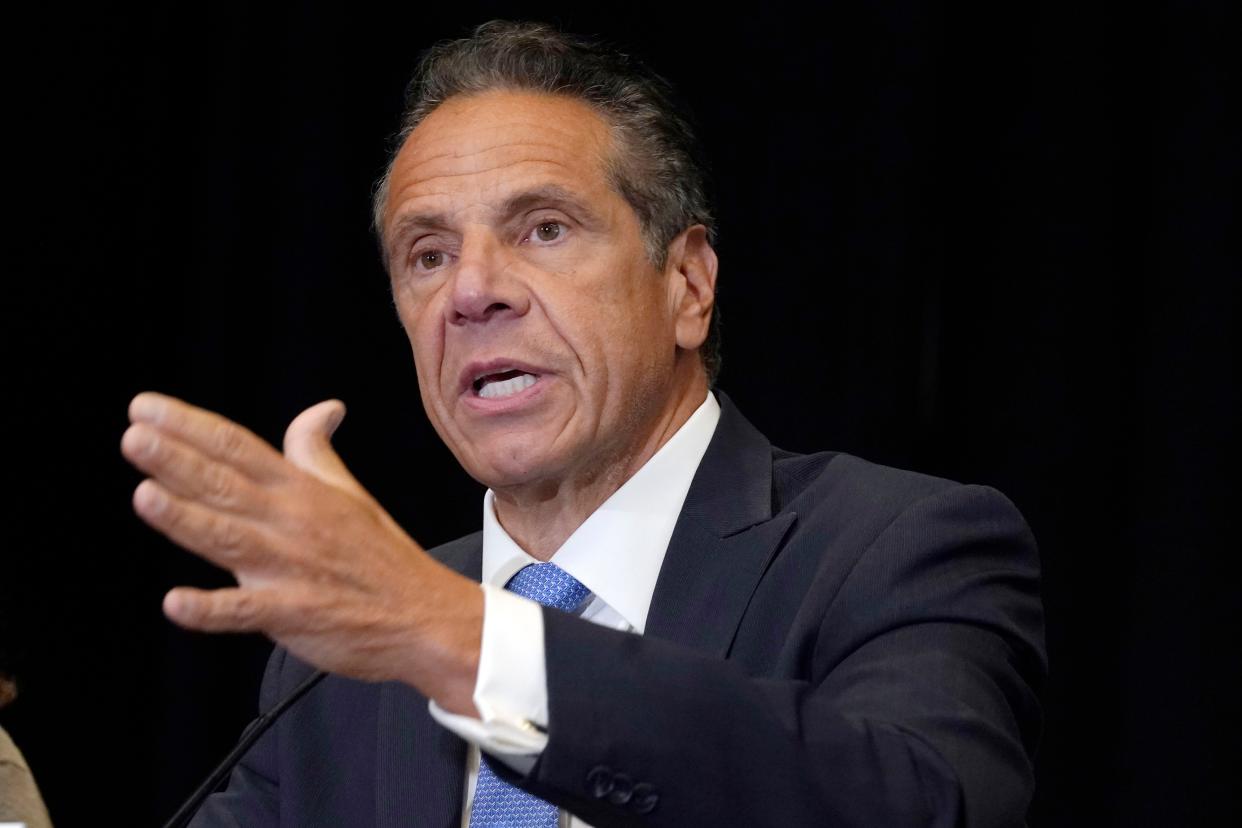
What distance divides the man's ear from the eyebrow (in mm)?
164

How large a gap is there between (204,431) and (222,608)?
4.6 inches

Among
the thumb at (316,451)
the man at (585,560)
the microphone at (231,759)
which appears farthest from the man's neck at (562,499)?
the thumb at (316,451)

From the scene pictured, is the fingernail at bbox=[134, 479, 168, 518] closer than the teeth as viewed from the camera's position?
Yes

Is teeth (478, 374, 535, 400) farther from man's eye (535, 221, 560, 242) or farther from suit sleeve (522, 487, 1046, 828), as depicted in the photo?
suit sleeve (522, 487, 1046, 828)

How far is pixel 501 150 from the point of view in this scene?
1.97 m

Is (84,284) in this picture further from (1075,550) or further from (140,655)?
(1075,550)

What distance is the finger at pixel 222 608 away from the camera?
41.4 inches

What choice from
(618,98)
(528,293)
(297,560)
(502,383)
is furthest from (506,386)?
(297,560)

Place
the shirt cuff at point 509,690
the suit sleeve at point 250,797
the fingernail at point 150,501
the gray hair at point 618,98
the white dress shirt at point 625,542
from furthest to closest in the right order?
the gray hair at point 618,98
the suit sleeve at point 250,797
the white dress shirt at point 625,542
the shirt cuff at point 509,690
the fingernail at point 150,501

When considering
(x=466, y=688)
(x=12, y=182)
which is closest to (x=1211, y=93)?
(x=466, y=688)

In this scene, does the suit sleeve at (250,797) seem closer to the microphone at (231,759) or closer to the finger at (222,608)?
the microphone at (231,759)

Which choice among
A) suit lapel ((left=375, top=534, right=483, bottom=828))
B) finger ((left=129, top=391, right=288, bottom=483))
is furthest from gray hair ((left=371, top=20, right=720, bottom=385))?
finger ((left=129, top=391, right=288, bottom=483))

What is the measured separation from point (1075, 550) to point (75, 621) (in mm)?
1796

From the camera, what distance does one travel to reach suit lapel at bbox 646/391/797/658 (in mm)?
1700
